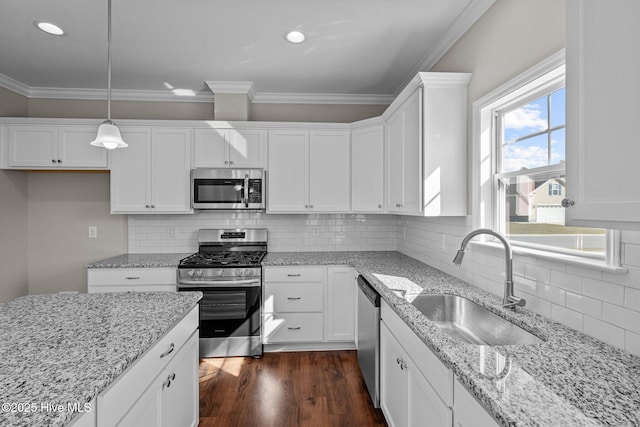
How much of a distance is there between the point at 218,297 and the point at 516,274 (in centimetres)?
235

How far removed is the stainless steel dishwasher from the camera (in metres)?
2.16

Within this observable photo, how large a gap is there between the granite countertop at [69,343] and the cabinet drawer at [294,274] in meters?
1.33

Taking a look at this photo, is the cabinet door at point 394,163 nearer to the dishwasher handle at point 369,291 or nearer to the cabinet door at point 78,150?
the dishwasher handle at point 369,291

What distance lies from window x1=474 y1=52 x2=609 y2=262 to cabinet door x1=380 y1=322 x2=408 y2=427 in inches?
35.8

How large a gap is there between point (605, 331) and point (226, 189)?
2.99m

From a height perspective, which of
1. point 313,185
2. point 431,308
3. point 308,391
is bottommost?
point 308,391

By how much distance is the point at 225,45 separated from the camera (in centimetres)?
268

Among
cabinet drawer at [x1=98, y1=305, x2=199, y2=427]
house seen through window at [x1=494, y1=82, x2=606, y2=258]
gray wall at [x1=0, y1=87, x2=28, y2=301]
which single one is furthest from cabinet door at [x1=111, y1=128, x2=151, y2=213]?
house seen through window at [x1=494, y1=82, x2=606, y2=258]

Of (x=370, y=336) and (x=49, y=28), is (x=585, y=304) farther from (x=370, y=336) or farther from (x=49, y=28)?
(x=49, y=28)

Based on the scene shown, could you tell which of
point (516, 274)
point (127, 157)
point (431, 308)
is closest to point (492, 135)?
point (516, 274)

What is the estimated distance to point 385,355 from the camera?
6.72 feet

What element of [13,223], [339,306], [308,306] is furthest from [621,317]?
[13,223]

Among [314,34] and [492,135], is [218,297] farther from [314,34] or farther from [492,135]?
[492,135]

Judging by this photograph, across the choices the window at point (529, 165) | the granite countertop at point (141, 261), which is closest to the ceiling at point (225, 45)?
the window at point (529, 165)
